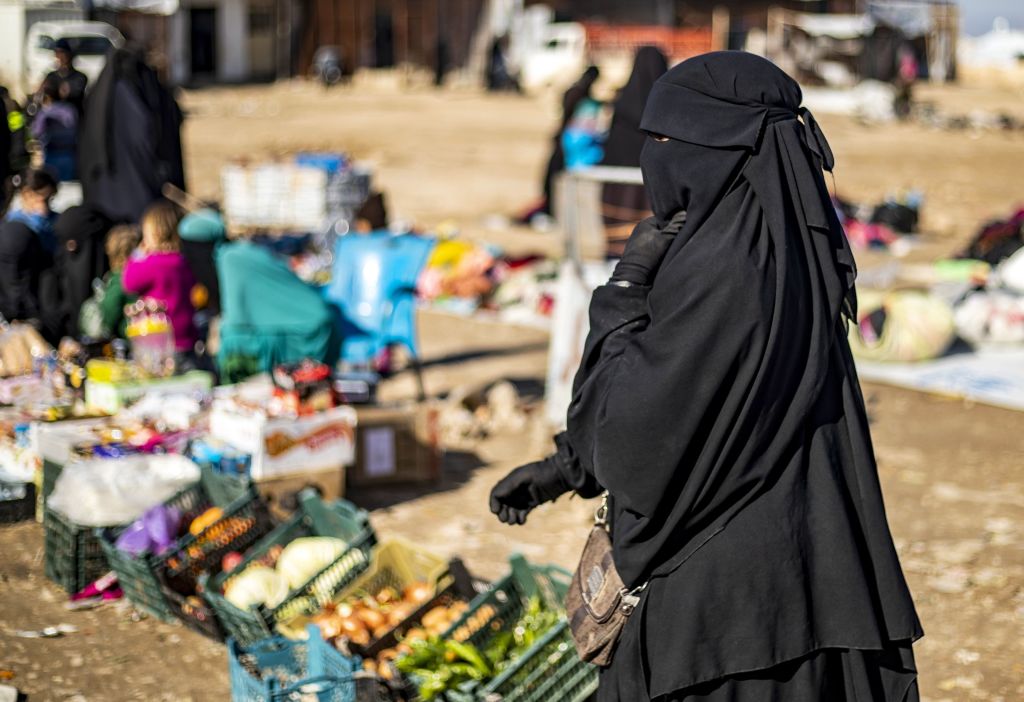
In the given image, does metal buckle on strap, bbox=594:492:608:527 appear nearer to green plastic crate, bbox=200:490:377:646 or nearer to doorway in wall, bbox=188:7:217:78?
A: green plastic crate, bbox=200:490:377:646

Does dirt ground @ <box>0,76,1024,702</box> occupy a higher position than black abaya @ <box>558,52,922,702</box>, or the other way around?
black abaya @ <box>558,52,922,702</box>

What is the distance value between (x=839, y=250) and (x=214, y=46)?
38.0 metres

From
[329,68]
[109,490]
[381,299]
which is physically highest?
[329,68]

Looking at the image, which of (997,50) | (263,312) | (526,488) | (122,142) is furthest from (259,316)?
(997,50)

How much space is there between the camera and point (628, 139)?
9875 mm

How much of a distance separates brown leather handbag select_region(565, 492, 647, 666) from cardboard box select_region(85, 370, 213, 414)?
3.76m

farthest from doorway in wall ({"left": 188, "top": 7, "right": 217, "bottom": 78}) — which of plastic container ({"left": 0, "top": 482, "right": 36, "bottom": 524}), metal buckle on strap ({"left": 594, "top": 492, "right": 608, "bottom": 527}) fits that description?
metal buckle on strap ({"left": 594, "top": 492, "right": 608, "bottom": 527})

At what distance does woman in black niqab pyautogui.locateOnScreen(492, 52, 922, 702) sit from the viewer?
2.38 meters

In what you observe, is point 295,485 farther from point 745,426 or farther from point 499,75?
point 499,75

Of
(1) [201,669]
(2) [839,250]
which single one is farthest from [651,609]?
(1) [201,669]

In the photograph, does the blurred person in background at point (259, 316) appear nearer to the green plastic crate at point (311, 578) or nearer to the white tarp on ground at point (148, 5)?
the green plastic crate at point (311, 578)

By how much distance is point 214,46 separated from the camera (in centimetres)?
3844

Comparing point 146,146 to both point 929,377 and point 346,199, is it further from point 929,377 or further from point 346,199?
point 929,377

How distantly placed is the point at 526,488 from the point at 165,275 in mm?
4361
